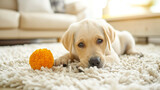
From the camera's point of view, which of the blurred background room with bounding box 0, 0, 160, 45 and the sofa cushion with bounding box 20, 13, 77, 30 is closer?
the blurred background room with bounding box 0, 0, 160, 45

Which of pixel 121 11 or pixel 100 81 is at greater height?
pixel 121 11

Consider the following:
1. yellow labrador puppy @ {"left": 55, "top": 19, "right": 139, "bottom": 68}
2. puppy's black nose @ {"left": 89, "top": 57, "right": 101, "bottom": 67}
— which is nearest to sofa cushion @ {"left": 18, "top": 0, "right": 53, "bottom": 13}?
yellow labrador puppy @ {"left": 55, "top": 19, "right": 139, "bottom": 68}

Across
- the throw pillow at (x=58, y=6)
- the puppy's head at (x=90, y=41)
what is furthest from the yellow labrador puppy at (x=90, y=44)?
the throw pillow at (x=58, y=6)

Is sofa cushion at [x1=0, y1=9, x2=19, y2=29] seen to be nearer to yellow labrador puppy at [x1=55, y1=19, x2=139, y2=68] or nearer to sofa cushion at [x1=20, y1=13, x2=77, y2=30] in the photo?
sofa cushion at [x1=20, y1=13, x2=77, y2=30]

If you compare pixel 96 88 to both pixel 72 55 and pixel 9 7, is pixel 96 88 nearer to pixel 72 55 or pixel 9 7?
pixel 72 55

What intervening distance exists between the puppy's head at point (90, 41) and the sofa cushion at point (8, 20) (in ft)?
8.61

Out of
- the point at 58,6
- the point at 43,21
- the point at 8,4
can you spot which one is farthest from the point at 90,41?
the point at 8,4

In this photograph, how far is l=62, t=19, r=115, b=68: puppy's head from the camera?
1.41 meters

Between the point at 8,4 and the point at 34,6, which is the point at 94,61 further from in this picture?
the point at 8,4

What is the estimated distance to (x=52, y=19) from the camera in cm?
448

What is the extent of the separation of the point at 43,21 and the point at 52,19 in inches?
11.1

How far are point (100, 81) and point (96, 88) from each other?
0.14 meters

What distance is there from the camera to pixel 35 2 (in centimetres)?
501

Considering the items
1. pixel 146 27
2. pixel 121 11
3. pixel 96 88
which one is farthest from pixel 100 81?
pixel 121 11
